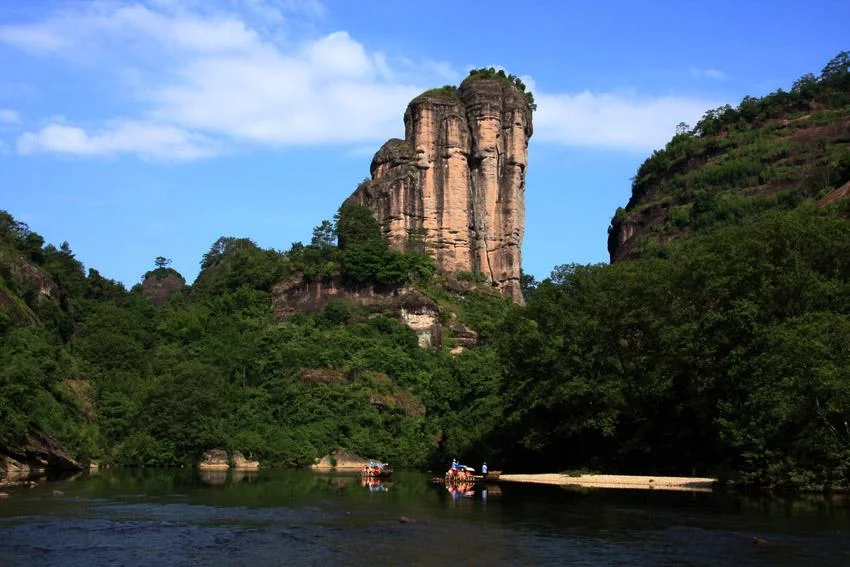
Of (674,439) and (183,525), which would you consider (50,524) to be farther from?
(674,439)

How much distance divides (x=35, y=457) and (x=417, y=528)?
3368 centimetres

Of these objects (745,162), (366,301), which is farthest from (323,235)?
(745,162)

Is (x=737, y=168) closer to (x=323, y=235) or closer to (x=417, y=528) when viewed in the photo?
(x=323, y=235)

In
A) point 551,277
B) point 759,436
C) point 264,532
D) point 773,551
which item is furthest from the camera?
point 551,277

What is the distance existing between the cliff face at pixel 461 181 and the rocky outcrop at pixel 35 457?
151 ft

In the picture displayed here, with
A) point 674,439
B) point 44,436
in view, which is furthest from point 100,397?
point 674,439

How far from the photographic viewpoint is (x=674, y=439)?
49.5 meters

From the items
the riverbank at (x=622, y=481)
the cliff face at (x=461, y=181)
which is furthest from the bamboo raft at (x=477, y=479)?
the cliff face at (x=461, y=181)

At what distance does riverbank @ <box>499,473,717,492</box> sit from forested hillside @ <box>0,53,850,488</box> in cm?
171

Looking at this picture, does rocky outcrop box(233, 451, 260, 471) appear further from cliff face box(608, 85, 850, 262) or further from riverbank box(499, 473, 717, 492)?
cliff face box(608, 85, 850, 262)

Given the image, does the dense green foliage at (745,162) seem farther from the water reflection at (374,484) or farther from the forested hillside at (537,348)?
the water reflection at (374,484)

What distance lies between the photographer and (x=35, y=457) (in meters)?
54.8

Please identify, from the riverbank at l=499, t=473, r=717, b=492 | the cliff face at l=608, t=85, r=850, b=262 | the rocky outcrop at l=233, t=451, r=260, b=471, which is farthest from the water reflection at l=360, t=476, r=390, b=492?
the cliff face at l=608, t=85, r=850, b=262

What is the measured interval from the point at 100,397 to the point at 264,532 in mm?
47399
